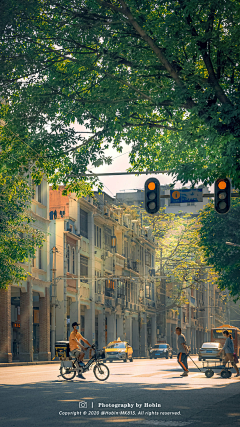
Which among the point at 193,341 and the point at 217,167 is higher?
the point at 217,167

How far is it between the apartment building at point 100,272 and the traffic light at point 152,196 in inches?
1008

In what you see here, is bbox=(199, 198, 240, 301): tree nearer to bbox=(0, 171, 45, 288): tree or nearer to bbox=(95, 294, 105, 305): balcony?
bbox=(0, 171, 45, 288): tree

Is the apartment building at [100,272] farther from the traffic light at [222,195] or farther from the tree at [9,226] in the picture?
the traffic light at [222,195]

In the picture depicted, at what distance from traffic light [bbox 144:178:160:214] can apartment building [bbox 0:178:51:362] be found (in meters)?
24.3

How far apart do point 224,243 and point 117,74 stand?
1797 cm

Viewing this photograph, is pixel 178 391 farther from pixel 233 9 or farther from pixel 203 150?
pixel 233 9

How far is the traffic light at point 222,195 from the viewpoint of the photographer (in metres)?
15.7

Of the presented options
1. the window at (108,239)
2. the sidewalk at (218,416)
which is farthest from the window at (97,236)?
the sidewalk at (218,416)

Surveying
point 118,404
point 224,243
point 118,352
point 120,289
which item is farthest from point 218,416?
point 120,289

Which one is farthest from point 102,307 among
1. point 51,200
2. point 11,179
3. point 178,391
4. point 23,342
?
point 178,391

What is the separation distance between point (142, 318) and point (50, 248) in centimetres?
2976

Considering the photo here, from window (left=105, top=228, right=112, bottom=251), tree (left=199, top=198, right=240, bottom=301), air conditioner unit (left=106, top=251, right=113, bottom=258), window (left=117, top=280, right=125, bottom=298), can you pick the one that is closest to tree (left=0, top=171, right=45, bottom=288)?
tree (left=199, top=198, right=240, bottom=301)

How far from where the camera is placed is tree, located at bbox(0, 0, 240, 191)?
638 inches

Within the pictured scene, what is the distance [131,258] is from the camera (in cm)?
7231
